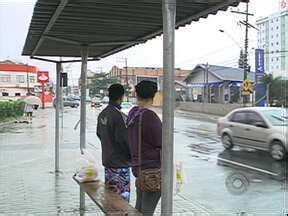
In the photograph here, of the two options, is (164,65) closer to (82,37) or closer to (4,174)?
(82,37)

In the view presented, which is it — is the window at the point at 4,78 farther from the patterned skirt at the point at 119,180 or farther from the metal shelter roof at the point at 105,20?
the patterned skirt at the point at 119,180

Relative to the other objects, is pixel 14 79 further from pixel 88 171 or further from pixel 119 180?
pixel 119 180

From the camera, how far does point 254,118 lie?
15750 millimetres

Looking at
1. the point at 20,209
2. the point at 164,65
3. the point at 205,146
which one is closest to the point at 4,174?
the point at 20,209

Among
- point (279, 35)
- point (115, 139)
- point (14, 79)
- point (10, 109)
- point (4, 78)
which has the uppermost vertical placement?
point (4, 78)

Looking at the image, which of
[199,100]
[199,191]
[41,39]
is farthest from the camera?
[199,100]

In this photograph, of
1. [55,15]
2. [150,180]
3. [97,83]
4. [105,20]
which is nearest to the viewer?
[150,180]

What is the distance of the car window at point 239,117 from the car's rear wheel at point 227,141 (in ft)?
2.03

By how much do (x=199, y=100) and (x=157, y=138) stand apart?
5398 centimetres

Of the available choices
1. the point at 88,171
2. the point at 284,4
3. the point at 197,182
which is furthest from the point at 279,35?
the point at 197,182

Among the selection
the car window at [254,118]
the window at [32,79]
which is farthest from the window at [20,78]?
the car window at [254,118]

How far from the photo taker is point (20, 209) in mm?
7105

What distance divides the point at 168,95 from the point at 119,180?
2338 millimetres

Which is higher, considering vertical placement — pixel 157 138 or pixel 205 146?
pixel 157 138
